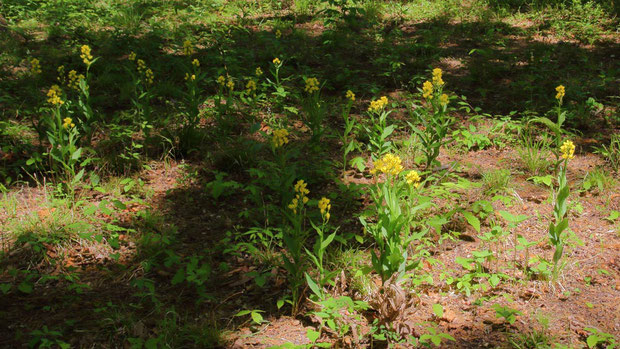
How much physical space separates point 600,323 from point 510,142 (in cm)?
235

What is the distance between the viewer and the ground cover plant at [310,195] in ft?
8.52

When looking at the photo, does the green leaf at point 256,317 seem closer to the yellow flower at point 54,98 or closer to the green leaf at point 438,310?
the green leaf at point 438,310

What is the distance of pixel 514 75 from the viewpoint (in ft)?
19.5

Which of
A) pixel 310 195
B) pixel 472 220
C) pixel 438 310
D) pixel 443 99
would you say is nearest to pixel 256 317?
pixel 438 310

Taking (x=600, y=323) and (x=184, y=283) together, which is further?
(x=184, y=283)

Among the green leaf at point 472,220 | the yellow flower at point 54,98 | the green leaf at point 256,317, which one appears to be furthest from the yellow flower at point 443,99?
the yellow flower at point 54,98

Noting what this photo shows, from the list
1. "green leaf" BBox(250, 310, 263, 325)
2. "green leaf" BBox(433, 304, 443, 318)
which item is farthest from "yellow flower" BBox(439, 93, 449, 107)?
"green leaf" BBox(250, 310, 263, 325)

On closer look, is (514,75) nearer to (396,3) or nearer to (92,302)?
(396,3)

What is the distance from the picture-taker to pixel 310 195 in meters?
3.87

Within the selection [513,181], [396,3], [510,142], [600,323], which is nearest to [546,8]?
[396,3]

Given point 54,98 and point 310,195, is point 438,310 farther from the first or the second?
point 54,98

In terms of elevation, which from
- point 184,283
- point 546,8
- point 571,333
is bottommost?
point 184,283

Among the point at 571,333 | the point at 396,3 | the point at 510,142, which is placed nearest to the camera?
the point at 571,333

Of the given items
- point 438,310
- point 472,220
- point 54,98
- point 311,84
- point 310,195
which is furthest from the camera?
point 311,84
